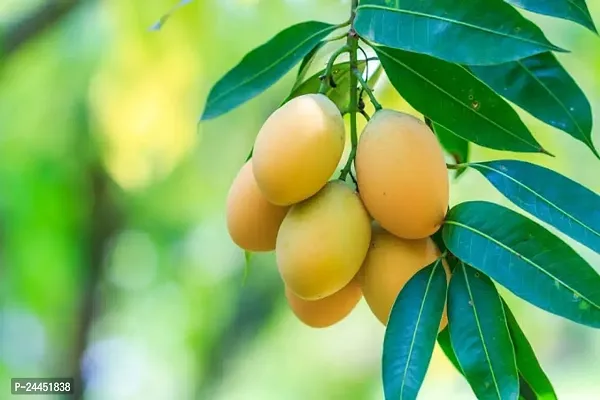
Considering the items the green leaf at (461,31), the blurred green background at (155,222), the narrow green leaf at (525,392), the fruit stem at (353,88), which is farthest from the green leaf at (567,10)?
the blurred green background at (155,222)

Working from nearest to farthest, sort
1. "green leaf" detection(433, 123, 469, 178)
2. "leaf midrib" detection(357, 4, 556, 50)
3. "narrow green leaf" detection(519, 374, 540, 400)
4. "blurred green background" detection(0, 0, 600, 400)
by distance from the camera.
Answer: "leaf midrib" detection(357, 4, 556, 50) < "narrow green leaf" detection(519, 374, 540, 400) < "green leaf" detection(433, 123, 469, 178) < "blurred green background" detection(0, 0, 600, 400)

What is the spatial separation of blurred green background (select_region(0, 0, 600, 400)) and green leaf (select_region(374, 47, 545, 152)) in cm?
68

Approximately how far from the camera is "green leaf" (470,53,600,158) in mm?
422

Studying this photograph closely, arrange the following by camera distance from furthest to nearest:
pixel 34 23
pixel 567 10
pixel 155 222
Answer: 1. pixel 155 222
2. pixel 34 23
3. pixel 567 10

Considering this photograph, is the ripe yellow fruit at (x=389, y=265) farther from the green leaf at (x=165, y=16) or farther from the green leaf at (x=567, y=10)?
the green leaf at (x=165, y=16)

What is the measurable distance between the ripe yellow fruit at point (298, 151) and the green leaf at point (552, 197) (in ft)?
0.38

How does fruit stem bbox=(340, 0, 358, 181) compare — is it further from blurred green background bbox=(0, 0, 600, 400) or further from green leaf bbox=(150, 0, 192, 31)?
blurred green background bbox=(0, 0, 600, 400)

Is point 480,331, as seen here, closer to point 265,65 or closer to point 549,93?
point 549,93

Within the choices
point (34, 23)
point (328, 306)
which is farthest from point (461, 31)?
point (34, 23)

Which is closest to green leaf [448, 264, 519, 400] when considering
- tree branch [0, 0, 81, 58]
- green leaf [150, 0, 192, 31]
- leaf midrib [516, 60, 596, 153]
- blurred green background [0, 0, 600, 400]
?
leaf midrib [516, 60, 596, 153]

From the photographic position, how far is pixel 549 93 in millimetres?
427

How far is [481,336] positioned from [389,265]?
0.24 feet

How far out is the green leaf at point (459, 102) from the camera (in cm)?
43

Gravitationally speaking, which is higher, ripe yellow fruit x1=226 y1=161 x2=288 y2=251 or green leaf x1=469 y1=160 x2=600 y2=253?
green leaf x1=469 y1=160 x2=600 y2=253
